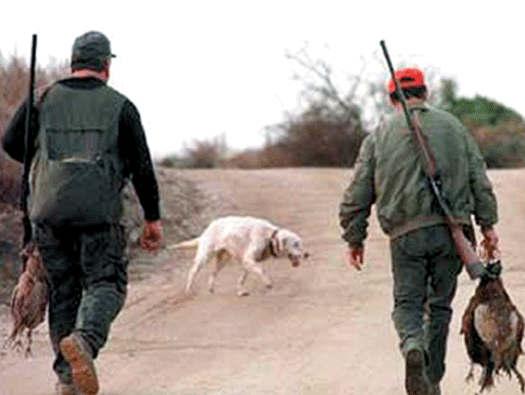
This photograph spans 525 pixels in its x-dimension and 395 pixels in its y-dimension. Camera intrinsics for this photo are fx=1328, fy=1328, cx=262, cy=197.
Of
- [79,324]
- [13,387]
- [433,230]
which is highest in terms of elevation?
[433,230]

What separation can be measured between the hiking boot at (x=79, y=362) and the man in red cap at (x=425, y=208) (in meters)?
1.82

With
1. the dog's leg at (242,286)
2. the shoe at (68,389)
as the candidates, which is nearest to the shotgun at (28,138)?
the shoe at (68,389)

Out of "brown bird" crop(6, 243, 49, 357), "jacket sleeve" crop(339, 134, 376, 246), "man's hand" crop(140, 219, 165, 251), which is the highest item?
"jacket sleeve" crop(339, 134, 376, 246)

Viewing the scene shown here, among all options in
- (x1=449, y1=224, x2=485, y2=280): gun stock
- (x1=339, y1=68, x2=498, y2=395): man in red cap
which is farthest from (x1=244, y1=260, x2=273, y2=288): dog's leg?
(x1=449, y1=224, x2=485, y2=280): gun stock

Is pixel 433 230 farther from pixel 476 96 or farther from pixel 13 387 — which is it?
pixel 476 96

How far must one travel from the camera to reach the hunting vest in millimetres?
7641

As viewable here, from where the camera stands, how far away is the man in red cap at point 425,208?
309 inches

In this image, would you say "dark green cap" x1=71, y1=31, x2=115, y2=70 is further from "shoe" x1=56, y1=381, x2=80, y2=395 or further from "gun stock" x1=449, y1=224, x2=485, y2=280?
"gun stock" x1=449, y1=224, x2=485, y2=280

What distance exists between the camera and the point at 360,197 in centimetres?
810

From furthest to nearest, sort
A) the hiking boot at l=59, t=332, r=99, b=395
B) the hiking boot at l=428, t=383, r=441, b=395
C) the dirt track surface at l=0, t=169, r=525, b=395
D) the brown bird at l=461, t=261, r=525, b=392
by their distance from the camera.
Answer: the dirt track surface at l=0, t=169, r=525, b=395, the brown bird at l=461, t=261, r=525, b=392, the hiking boot at l=428, t=383, r=441, b=395, the hiking boot at l=59, t=332, r=99, b=395

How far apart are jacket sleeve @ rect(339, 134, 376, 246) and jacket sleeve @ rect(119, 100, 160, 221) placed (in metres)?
1.18

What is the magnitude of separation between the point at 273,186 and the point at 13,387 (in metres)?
13.1

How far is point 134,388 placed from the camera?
9.08 m

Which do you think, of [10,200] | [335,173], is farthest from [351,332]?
[335,173]
